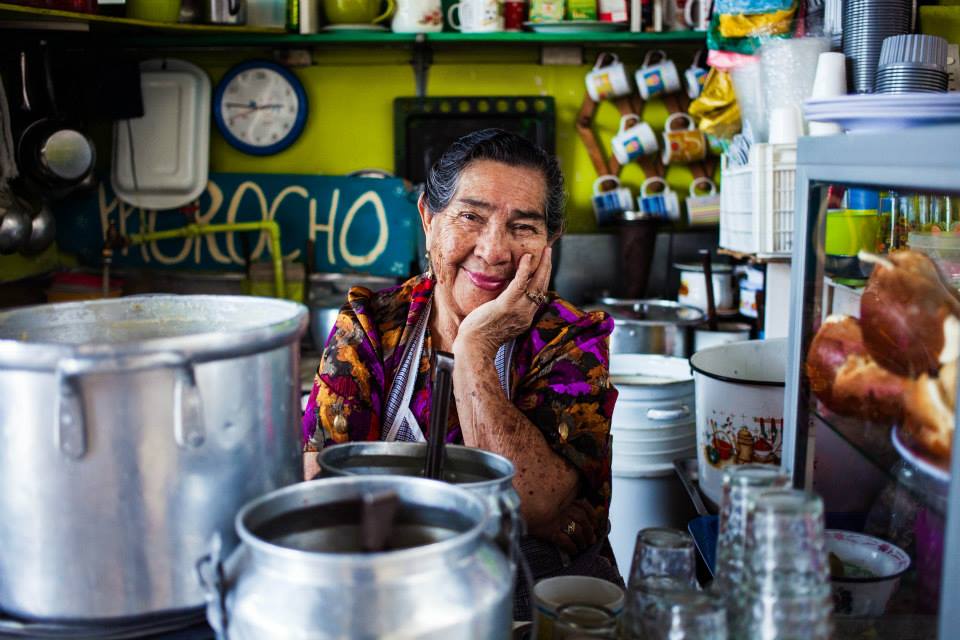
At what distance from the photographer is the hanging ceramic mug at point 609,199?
398 cm

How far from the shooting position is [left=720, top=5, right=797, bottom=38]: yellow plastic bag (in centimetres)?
253

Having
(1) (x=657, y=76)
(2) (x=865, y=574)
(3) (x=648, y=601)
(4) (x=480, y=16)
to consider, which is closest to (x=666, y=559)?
(3) (x=648, y=601)

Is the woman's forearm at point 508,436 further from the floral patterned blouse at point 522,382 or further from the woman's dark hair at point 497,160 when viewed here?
the woman's dark hair at point 497,160

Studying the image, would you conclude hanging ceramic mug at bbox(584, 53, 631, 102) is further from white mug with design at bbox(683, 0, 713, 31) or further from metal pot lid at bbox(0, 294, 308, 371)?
metal pot lid at bbox(0, 294, 308, 371)

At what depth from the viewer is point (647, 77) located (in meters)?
3.85

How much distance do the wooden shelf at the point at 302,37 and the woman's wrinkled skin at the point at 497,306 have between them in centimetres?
200

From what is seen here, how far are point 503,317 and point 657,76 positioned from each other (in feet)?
8.08

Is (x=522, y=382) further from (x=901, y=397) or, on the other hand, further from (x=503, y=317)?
(x=901, y=397)

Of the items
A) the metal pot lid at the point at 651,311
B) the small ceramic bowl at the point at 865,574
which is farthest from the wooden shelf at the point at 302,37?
the small ceramic bowl at the point at 865,574

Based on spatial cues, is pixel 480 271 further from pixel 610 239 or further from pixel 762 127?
pixel 610 239

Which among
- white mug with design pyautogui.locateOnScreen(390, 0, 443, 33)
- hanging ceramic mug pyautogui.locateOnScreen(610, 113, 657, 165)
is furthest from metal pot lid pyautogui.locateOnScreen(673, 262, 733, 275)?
white mug with design pyautogui.locateOnScreen(390, 0, 443, 33)

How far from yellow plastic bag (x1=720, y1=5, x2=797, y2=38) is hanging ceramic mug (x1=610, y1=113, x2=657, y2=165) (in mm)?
1266

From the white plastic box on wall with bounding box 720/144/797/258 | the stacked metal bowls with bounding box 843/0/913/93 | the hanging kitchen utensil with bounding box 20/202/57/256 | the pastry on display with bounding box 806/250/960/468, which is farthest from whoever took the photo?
the hanging kitchen utensil with bounding box 20/202/57/256

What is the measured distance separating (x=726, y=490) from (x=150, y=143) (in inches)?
141
